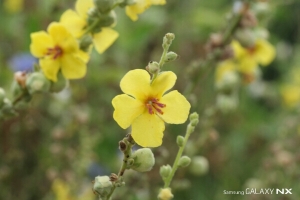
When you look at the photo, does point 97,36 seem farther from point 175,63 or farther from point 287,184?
point 175,63

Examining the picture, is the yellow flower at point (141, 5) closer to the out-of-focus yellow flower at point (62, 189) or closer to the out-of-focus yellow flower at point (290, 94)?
the out-of-focus yellow flower at point (62, 189)

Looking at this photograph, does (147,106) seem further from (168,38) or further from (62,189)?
(62,189)

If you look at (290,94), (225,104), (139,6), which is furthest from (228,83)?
(290,94)

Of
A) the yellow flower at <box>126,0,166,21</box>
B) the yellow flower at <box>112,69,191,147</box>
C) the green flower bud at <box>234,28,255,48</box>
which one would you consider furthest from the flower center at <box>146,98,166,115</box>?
the green flower bud at <box>234,28,255,48</box>

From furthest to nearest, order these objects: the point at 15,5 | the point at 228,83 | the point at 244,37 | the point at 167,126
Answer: the point at 15,5
the point at 167,126
the point at 228,83
the point at 244,37

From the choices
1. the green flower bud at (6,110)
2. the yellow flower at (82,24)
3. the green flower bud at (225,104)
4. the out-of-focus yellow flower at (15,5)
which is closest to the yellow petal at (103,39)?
the yellow flower at (82,24)

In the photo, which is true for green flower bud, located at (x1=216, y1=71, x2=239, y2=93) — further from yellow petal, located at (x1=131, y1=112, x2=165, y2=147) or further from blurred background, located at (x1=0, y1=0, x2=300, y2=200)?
yellow petal, located at (x1=131, y1=112, x2=165, y2=147)
